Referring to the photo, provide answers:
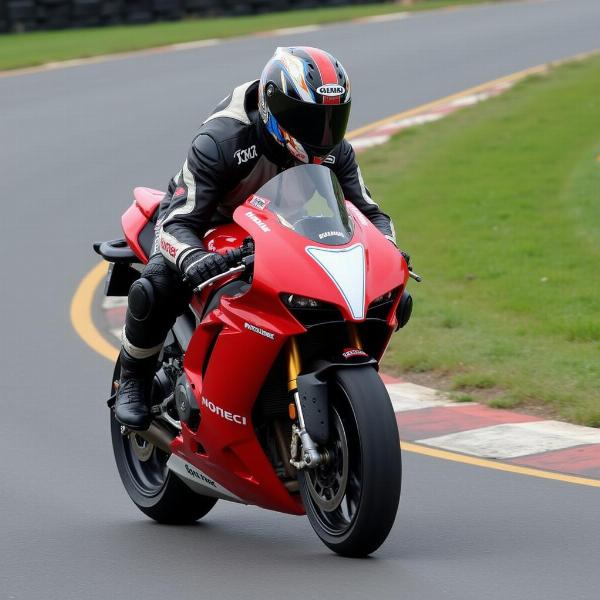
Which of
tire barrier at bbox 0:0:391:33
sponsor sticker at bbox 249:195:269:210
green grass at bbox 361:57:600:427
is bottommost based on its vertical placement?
tire barrier at bbox 0:0:391:33

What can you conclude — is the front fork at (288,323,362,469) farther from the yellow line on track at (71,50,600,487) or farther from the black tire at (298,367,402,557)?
the yellow line on track at (71,50,600,487)

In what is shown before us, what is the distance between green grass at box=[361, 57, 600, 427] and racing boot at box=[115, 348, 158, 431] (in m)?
2.59

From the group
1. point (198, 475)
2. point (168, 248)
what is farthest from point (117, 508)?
point (168, 248)

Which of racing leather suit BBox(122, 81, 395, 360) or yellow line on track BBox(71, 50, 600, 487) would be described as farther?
yellow line on track BBox(71, 50, 600, 487)

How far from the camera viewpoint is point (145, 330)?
6.72m

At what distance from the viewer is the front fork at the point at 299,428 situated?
5.84 meters

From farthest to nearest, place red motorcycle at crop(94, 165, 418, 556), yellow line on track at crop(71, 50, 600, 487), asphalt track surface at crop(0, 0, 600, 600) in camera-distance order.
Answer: yellow line on track at crop(71, 50, 600, 487)
asphalt track surface at crop(0, 0, 600, 600)
red motorcycle at crop(94, 165, 418, 556)

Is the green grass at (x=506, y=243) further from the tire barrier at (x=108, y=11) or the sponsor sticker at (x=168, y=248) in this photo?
the tire barrier at (x=108, y=11)

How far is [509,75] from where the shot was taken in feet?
79.3

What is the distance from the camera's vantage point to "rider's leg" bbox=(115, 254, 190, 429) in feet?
21.6

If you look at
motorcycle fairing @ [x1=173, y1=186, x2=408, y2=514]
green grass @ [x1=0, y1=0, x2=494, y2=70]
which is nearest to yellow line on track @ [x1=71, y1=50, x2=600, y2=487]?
motorcycle fairing @ [x1=173, y1=186, x2=408, y2=514]

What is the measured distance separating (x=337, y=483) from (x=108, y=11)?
2649 centimetres

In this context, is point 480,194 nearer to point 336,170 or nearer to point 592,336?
point 592,336

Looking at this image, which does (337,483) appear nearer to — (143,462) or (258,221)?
(258,221)
